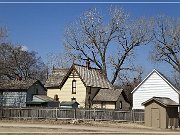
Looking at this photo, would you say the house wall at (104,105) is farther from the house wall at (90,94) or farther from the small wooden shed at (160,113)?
the small wooden shed at (160,113)

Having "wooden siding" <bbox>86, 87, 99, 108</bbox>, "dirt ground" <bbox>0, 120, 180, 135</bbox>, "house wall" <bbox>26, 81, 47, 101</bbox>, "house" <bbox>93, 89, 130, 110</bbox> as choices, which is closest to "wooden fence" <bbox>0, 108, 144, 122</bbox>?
"dirt ground" <bbox>0, 120, 180, 135</bbox>

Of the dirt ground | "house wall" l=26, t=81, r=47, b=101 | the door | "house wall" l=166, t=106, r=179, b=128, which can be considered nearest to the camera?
the dirt ground

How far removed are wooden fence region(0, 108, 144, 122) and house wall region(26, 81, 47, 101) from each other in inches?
608

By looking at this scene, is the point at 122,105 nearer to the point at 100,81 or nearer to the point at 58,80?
the point at 100,81

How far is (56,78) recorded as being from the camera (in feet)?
225

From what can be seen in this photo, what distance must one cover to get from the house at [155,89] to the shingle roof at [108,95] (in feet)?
35.5

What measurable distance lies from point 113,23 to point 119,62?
7.18m

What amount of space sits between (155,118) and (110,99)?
22491mm

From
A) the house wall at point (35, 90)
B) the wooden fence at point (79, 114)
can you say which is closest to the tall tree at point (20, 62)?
the house wall at point (35, 90)

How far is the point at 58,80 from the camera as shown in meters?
67.6

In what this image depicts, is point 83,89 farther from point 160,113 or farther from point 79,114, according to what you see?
point 160,113

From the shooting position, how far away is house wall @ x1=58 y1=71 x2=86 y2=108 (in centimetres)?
6406

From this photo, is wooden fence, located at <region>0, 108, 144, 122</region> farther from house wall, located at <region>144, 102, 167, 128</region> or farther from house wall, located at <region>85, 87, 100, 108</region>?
house wall, located at <region>85, 87, 100, 108</region>

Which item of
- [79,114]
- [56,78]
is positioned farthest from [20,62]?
[79,114]
